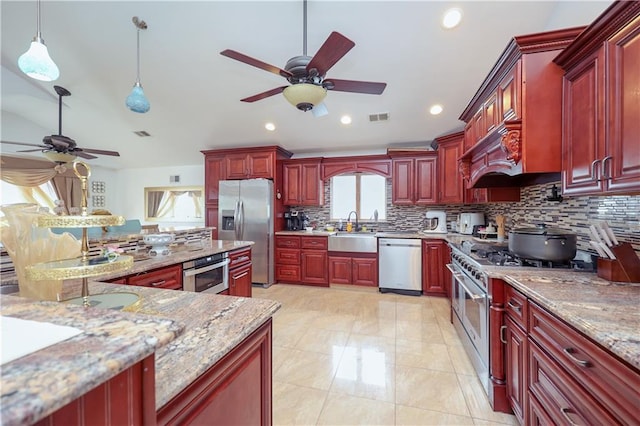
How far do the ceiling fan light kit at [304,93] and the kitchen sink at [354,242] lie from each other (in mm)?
2522

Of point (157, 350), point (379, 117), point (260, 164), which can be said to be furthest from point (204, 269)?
point (379, 117)

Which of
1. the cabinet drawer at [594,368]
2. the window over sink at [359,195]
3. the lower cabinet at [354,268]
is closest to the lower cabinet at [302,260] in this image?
the lower cabinet at [354,268]

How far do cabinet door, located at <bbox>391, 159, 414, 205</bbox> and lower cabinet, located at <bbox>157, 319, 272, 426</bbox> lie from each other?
3643mm

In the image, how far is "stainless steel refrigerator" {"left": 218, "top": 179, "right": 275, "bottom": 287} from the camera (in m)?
4.42

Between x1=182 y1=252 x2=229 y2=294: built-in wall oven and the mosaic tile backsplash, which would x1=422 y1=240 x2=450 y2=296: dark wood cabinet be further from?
x1=182 y1=252 x2=229 y2=294: built-in wall oven

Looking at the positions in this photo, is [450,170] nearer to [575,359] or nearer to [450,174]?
[450,174]

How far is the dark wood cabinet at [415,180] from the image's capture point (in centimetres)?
415

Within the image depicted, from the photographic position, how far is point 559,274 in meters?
1.57

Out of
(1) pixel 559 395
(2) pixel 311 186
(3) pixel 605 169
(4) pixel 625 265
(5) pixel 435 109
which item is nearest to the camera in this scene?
(1) pixel 559 395

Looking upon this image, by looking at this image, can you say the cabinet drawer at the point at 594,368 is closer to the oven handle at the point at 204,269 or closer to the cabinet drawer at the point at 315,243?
the oven handle at the point at 204,269

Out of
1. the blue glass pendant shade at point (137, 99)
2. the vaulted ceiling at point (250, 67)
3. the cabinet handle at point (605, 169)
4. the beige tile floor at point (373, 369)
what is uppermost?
the vaulted ceiling at point (250, 67)

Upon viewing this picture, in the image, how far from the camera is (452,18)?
246 centimetres

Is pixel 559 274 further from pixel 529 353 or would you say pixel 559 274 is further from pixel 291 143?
pixel 291 143

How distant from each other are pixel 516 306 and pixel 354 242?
267 cm
